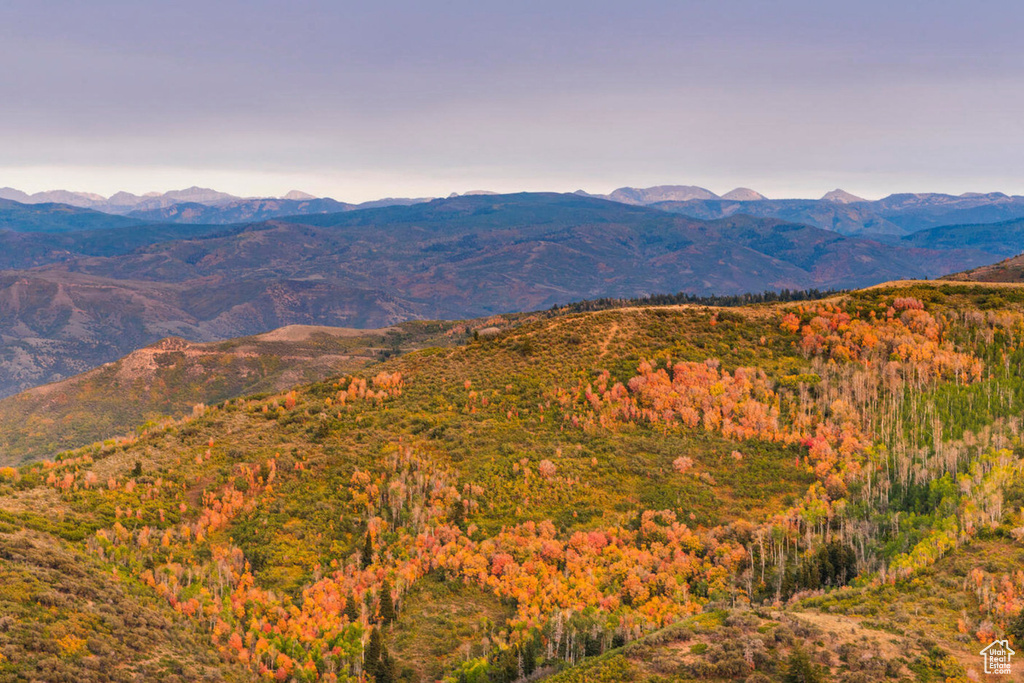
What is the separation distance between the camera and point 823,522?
307 feet

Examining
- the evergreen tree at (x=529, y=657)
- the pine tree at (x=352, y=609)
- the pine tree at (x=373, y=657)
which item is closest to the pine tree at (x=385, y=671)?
the pine tree at (x=373, y=657)

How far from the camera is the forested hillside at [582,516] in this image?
206 ft

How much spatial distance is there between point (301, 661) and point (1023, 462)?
3758 inches

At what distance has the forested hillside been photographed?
6275 cm

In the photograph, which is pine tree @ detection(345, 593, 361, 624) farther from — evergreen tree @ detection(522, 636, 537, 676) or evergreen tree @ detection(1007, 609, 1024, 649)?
evergreen tree @ detection(1007, 609, 1024, 649)

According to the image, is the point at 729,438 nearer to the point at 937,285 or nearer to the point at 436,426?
the point at 436,426

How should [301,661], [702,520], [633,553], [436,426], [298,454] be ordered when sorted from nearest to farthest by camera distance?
[301,661] < [633,553] < [702,520] < [298,454] < [436,426]

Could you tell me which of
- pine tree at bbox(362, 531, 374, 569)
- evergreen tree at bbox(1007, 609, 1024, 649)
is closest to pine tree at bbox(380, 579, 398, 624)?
pine tree at bbox(362, 531, 374, 569)

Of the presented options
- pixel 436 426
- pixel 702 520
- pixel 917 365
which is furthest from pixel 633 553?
pixel 917 365

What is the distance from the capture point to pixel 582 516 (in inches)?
3905

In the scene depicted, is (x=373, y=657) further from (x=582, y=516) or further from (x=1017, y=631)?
(x=1017, y=631)

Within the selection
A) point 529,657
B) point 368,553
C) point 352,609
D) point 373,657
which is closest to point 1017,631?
point 529,657

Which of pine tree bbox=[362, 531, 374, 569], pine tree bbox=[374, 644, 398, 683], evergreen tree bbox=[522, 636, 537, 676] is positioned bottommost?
pine tree bbox=[374, 644, 398, 683]

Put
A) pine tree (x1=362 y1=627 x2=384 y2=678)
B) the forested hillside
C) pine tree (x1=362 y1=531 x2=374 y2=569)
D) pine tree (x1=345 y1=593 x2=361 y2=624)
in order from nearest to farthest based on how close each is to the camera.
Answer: the forested hillside
pine tree (x1=362 y1=627 x2=384 y2=678)
pine tree (x1=345 y1=593 x2=361 y2=624)
pine tree (x1=362 y1=531 x2=374 y2=569)
